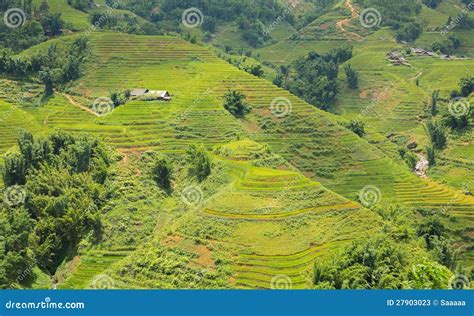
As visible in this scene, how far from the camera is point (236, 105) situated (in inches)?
2077

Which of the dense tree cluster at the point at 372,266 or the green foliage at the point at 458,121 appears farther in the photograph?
the green foliage at the point at 458,121

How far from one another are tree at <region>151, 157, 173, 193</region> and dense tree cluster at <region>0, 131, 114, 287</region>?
3055mm

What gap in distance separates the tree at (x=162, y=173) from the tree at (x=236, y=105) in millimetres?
13680

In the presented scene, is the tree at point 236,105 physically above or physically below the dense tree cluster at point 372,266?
below

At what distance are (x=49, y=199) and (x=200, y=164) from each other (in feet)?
31.8

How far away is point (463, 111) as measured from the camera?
213ft

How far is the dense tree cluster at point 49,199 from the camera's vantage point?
3154 centimetres

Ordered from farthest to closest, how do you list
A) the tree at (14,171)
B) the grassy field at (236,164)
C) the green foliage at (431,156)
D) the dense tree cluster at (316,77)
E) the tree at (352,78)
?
the tree at (352,78) → the dense tree cluster at (316,77) → the green foliage at (431,156) → the tree at (14,171) → the grassy field at (236,164)

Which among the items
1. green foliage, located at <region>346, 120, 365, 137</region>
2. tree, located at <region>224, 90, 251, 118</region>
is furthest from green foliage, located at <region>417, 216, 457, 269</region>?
tree, located at <region>224, 90, 251, 118</region>

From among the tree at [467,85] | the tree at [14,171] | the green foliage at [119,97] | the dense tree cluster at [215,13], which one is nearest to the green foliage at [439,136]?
the tree at [467,85]

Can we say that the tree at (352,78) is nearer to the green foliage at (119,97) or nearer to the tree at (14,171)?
the green foliage at (119,97)

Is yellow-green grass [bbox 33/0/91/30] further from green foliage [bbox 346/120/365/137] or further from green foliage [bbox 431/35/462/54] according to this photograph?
green foliage [bbox 431/35/462/54]

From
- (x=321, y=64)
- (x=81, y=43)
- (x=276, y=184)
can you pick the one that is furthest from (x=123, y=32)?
(x=276, y=184)

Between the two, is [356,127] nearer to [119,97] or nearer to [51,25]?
[119,97]
